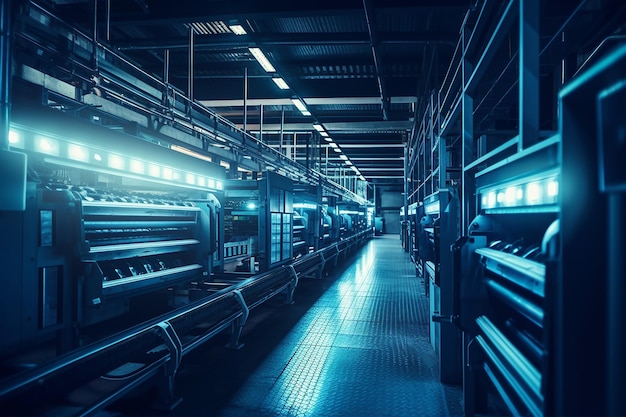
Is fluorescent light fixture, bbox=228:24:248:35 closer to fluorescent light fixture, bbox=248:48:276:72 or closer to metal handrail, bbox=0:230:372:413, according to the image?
fluorescent light fixture, bbox=248:48:276:72

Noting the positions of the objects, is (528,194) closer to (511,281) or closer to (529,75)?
(511,281)

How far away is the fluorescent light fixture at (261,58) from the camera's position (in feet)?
17.1

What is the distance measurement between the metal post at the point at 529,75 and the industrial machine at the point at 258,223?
3.55 metres

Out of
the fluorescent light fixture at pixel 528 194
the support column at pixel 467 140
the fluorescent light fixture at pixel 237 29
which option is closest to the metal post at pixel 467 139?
the support column at pixel 467 140

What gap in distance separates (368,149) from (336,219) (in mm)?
3529

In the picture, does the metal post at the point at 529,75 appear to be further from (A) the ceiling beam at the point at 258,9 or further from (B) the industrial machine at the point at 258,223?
(B) the industrial machine at the point at 258,223

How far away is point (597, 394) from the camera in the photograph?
3.12ft

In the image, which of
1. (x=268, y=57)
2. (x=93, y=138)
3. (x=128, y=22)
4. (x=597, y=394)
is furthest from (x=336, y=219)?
(x=597, y=394)

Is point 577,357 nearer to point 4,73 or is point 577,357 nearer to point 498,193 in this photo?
point 498,193

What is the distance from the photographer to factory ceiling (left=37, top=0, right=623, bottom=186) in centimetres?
417

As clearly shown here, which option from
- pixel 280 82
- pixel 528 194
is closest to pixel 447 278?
pixel 528 194

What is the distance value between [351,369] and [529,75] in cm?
260

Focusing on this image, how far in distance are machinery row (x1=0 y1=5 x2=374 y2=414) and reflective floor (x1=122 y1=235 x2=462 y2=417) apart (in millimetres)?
332

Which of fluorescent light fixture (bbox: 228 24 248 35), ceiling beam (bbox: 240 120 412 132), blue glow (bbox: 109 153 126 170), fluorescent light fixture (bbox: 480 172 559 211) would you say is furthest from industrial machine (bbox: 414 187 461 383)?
ceiling beam (bbox: 240 120 412 132)
